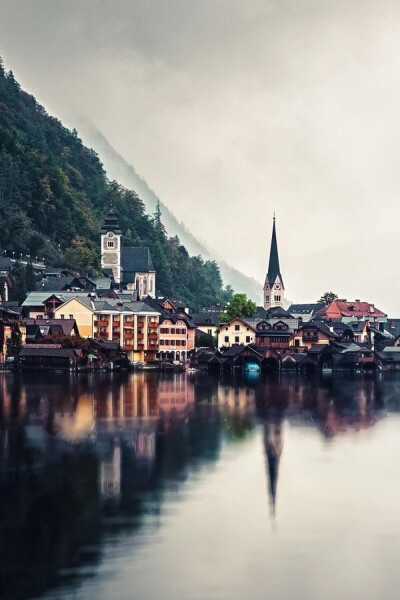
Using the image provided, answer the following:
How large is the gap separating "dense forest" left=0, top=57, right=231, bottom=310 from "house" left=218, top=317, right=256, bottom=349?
18.4 m

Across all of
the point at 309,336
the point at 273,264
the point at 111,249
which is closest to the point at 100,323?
the point at 309,336

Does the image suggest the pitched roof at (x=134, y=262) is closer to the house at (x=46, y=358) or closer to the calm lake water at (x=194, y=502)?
the house at (x=46, y=358)

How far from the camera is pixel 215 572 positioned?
723 inches

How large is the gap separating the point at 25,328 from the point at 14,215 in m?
25.0

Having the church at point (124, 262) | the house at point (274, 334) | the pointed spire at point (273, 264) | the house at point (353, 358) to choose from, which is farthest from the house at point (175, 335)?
the pointed spire at point (273, 264)

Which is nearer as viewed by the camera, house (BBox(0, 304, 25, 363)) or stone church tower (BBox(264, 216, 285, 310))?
house (BBox(0, 304, 25, 363))

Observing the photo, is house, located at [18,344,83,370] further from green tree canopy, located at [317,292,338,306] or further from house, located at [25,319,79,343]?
green tree canopy, located at [317,292,338,306]

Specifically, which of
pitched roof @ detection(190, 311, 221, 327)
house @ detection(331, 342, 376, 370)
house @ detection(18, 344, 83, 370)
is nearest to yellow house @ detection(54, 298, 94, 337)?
house @ detection(18, 344, 83, 370)

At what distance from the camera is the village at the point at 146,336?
63.5 meters

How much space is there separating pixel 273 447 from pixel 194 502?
9.01 meters

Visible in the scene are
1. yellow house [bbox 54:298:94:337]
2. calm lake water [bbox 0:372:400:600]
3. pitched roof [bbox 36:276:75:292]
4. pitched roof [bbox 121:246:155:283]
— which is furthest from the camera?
pitched roof [bbox 121:246:155:283]

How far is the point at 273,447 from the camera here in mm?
31938

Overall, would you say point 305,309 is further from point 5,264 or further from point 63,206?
point 5,264

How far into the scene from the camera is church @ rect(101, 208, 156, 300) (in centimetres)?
10381
